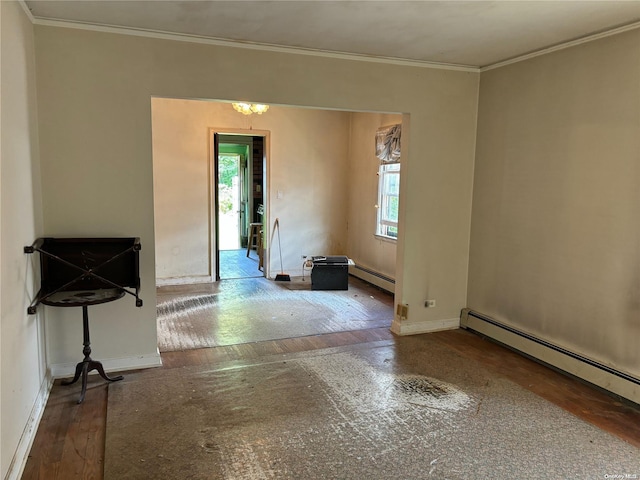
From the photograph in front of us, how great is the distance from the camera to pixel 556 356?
364 centimetres

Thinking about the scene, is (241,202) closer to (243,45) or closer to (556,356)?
(243,45)

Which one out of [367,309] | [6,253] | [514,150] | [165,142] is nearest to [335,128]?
[165,142]

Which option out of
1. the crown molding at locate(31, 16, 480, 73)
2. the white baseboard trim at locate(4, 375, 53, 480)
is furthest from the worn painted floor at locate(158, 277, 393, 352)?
the crown molding at locate(31, 16, 480, 73)

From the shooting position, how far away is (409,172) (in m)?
4.28

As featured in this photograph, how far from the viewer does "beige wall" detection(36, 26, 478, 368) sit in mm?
3227

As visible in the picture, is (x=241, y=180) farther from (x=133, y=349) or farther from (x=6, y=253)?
(x=6, y=253)

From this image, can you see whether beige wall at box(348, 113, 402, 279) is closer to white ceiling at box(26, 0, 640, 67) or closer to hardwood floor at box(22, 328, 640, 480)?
hardwood floor at box(22, 328, 640, 480)

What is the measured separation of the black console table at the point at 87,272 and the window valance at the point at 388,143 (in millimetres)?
3444

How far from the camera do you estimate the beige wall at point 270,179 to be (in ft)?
20.4

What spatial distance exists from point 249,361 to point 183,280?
3.01 meters

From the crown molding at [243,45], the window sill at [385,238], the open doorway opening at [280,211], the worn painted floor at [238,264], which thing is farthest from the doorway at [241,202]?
the crown molding at [243,45]

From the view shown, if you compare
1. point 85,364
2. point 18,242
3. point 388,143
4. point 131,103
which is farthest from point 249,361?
point 388,143

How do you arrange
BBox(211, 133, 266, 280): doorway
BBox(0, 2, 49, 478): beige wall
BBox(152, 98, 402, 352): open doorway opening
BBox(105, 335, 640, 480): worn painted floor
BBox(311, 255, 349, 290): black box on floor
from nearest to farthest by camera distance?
BBox(0, 2, 49, 478): beige wall
BBox(105, 335, 640, 480): worn painted floor
BBox(152, 98, 402, 352): open doorway opening
BBox(311, 255, 349, 290): black box on floor
BBox(211, 133, 266, 280): doorway

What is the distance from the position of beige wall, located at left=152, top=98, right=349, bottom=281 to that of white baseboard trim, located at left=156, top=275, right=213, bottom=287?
0.02 metres
